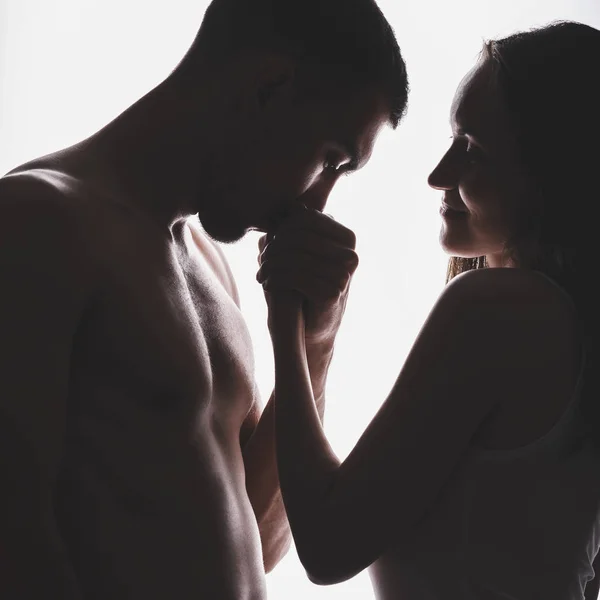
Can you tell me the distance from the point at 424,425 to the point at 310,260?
0.26 metres

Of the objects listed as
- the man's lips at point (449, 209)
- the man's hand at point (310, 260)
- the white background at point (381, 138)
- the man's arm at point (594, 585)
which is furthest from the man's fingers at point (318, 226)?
the white background at point (381, 138)

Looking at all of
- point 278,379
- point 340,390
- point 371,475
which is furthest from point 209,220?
point 340,390

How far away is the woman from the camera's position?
653 millimetres

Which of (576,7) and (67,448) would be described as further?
(576,7)

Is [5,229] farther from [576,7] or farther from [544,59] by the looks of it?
[576,7]

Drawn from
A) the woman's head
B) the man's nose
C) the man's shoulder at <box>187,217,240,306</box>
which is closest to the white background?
the man's shoulder at <box>187,217,240,306</box>

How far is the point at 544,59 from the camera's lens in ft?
2.40

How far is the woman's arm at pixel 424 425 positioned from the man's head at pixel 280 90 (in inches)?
11.1

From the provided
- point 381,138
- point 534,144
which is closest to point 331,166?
point 534,144

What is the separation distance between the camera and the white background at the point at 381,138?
1.63 metres

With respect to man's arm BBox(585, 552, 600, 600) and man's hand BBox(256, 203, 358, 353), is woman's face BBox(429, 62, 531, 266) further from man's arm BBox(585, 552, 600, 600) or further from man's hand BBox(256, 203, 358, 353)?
man's arm BBox(585, 552, 600, 600)

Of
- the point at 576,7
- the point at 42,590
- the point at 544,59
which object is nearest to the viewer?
the point at 42,590

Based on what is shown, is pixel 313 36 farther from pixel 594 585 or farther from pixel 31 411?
pixel 594 585

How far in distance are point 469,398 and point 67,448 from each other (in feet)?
1.21
